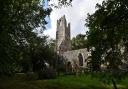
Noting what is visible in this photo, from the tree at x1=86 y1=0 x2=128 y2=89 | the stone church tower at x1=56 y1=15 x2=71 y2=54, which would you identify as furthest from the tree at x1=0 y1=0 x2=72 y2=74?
the stone church tower at x1=56 y1=15 x2=71 y2=54

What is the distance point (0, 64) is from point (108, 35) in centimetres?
725

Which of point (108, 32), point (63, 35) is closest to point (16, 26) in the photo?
point (108, 32)

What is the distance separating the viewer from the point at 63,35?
93062mm

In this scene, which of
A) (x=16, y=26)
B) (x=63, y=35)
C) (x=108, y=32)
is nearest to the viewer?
(x=108, y=32)

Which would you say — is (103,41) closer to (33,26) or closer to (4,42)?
(4,42)

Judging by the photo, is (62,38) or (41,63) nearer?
(41,63)

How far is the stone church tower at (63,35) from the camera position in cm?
9104

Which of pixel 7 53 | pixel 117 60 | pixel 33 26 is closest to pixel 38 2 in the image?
pixel 33 26

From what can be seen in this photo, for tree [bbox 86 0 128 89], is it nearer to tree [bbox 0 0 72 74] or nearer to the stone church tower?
tree [bbox 0 0 72 74]

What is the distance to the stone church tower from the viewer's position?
299 ft

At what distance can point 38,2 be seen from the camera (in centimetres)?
2647

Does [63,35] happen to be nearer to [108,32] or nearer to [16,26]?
[16,26]

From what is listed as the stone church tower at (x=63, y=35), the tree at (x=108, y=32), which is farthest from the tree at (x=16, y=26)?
the stone church tower at (x=63, y=35)

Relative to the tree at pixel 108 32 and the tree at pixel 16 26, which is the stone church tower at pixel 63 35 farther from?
the tree at pixel 108 32
